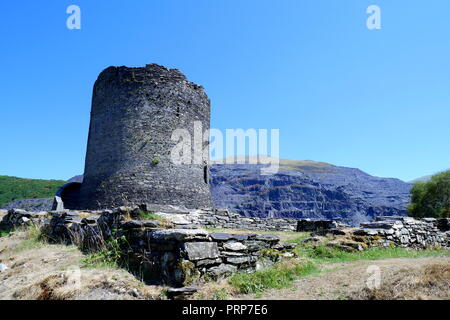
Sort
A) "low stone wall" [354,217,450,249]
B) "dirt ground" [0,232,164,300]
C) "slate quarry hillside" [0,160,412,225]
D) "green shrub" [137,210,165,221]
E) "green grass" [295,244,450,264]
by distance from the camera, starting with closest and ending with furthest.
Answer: "dirt ground" [0,232,164,300], "green grass" [295,244,450,264], "green shrub" [137,210,165,221], "low stone wall" [354,217,450,249], "slate quarry hillside" [0,160,412,225]

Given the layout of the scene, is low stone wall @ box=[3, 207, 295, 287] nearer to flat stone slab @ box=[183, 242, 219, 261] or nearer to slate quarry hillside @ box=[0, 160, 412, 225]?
flat stone slab @ box=[183, 242, 219, 261]

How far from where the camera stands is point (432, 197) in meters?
27.0

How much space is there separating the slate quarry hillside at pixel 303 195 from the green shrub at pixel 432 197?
884 inches

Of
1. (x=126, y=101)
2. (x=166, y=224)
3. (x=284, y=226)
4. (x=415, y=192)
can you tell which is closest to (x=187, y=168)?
(x=126, y=101)

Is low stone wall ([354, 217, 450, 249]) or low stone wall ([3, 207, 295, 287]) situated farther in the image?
low stone wall ([354, 217, 450, 249])

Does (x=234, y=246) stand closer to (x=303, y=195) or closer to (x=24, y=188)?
(x=24, y=188)

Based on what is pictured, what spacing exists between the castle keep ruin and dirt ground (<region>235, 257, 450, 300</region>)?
10.6 m

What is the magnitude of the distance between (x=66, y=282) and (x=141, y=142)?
35.8 ft

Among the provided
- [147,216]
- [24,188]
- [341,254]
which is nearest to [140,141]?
[147,216]

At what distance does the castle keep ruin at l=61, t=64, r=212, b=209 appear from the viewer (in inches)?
599

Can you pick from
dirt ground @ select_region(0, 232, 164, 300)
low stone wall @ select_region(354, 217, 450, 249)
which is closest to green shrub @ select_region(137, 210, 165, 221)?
dirt ground @ select_region(0, 232, 164, 300)

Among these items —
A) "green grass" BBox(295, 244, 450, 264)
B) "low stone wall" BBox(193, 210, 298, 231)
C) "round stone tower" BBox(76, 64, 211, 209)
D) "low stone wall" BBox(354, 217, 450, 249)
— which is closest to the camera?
"green grass" BBox(295, 244, 450, 264)

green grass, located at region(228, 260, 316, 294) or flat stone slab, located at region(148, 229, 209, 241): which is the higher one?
flat stone slab, located at region(148, 229, 209, 241)
